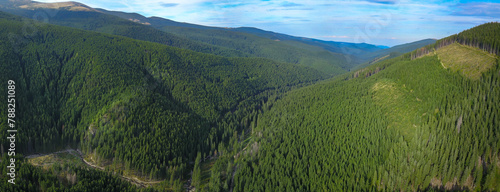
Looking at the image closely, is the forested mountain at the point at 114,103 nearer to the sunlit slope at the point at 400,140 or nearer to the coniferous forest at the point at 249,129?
the coniferous forest at the point at 249,129

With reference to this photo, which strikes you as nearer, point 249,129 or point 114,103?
point 114,103

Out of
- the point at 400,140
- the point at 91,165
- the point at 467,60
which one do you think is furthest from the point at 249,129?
the point at 467,60

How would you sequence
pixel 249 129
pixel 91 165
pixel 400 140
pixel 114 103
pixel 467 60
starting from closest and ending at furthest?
pixel 400 140 < pixel 91 165 < pixel 467 60 < pixel 114 103 < pixel 249 129

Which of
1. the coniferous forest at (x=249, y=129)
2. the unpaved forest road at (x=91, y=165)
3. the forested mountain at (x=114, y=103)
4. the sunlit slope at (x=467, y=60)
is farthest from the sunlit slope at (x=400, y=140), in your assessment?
the unpaved forest road at (x=91, y=165)

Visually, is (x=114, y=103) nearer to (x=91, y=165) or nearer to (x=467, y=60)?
(x=91, y=165)

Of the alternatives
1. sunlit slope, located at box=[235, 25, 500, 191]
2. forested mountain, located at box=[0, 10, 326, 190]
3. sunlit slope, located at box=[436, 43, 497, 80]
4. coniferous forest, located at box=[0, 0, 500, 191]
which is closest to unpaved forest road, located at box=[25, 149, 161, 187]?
coniferous forest, located at box=[0, 0, 500, 191]

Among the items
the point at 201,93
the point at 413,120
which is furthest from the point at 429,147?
the point at 201,93
